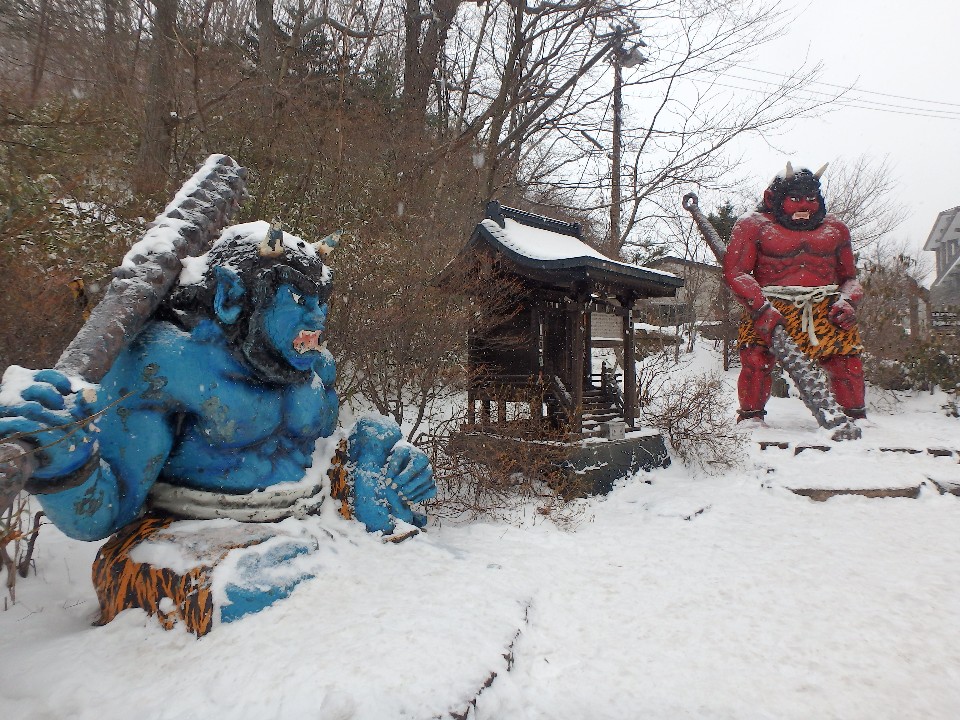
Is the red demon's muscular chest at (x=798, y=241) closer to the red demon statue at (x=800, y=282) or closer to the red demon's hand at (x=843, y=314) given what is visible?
the red demon statue at (x=800, y=282)

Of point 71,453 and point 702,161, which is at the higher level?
point 702,161

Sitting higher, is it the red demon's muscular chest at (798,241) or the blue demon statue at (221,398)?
the red demon's muscular chest at (798,241)

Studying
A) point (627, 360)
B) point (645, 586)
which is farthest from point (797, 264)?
point (645, 586)

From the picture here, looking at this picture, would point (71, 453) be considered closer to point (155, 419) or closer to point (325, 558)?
point (155, 419)

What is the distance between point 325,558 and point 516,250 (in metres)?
3.61

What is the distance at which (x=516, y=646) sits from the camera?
2.23 metres

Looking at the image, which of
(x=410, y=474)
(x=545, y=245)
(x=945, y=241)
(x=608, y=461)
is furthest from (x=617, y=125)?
(x=945, y=241)

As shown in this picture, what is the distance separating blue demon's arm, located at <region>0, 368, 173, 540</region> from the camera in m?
1.74

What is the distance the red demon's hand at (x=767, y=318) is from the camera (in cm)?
683

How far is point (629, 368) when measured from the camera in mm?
6363

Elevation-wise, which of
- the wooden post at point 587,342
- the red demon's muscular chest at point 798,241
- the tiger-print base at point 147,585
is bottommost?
the tiger-print base at point 147,585

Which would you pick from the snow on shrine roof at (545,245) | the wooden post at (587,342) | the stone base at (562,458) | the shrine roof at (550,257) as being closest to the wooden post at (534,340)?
the shrine roof at (550,257)

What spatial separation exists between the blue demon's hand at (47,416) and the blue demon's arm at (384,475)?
129 cm

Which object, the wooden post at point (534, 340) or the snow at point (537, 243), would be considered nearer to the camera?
the snow at point (537, 243)
